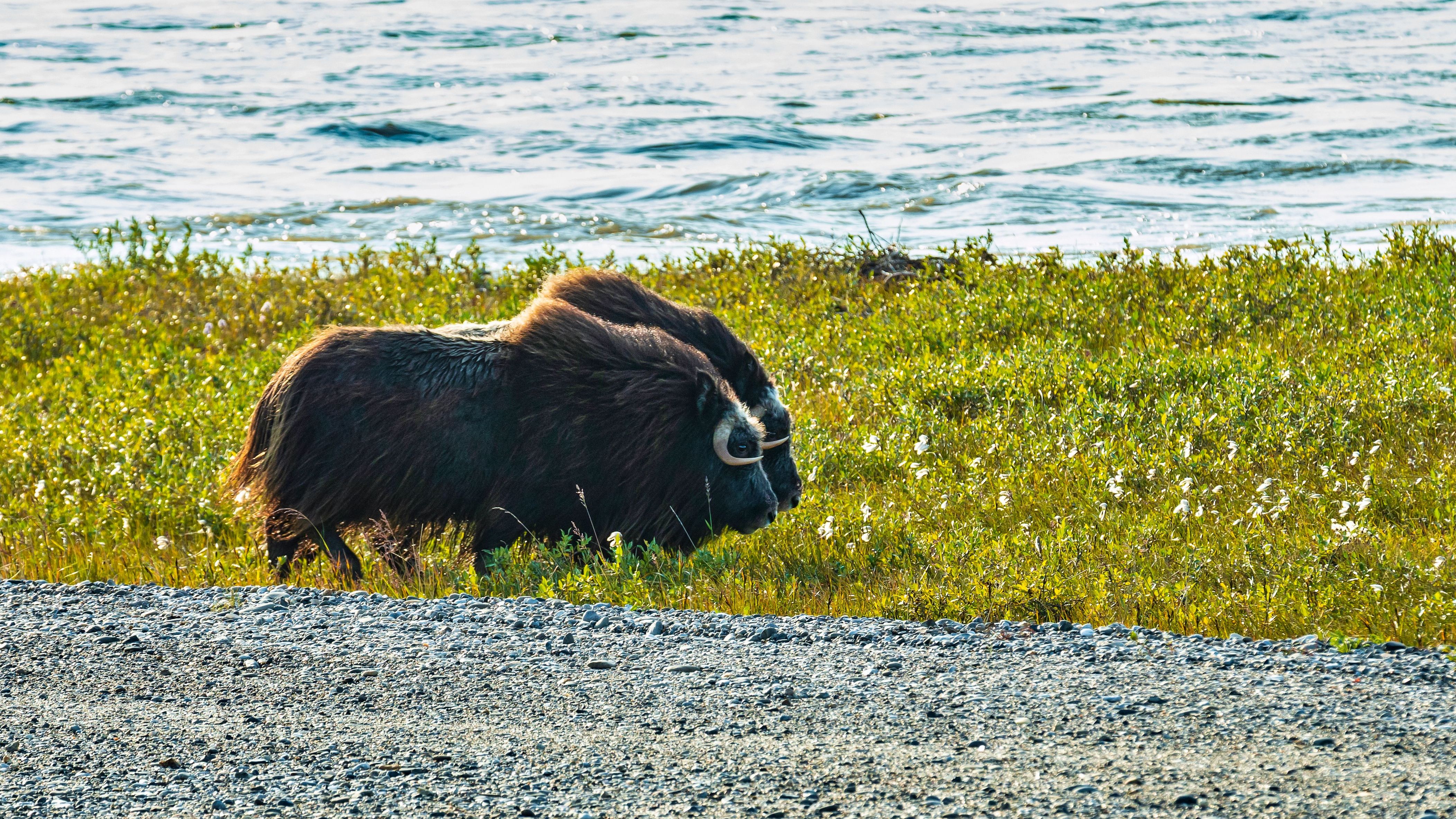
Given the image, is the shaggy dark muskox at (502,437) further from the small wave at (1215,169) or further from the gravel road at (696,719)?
the small wave at (1215,169)

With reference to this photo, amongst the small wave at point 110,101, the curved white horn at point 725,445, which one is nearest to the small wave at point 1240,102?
the small wave at point 110,101

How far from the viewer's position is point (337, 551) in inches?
262

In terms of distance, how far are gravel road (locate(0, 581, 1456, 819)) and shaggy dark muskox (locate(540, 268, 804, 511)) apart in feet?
8.28

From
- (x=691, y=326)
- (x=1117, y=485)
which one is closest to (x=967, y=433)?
(x=1117, y=485)

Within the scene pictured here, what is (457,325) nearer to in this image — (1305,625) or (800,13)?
(1305,625)

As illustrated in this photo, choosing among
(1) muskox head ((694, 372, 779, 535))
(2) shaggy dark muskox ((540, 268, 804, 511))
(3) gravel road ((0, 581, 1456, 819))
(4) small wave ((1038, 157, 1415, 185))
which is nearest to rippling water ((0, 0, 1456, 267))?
(4) small wave ((1038, 157, 1415, 185))

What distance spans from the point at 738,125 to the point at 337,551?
2638cm

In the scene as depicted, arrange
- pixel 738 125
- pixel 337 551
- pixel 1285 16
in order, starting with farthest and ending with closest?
pixel 1285 16 → pixel 738 125 → pixel 337 551

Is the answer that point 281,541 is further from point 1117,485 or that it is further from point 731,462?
point 1117,485

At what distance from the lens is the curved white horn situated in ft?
22.8

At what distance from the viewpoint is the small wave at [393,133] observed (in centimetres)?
3234

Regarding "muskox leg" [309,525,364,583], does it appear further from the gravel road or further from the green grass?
the gravel road

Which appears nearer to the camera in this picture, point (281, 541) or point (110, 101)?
point (281, 541)

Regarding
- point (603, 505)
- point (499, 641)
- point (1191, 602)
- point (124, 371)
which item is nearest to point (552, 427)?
point (603, 505)
